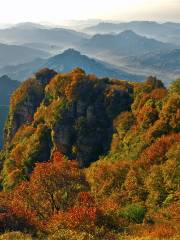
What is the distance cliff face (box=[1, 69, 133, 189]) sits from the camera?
403 ft

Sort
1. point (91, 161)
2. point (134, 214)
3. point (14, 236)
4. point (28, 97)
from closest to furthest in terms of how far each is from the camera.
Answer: point (14, 236) < point (134, 214) < point (91, 161) < point (28, 97)

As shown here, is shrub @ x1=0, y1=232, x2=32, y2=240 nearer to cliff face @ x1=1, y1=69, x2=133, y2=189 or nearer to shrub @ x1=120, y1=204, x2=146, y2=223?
shrub @ x1=120, y1=204, x2=146, y2=223

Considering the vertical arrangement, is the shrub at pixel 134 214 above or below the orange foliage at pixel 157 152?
above

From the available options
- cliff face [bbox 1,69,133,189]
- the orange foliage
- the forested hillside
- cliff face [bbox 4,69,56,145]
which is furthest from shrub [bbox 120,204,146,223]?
cliff face [bbox 4,69,56,145]

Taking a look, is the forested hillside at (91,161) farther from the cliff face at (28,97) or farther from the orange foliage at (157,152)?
the cliff face at (28,97)

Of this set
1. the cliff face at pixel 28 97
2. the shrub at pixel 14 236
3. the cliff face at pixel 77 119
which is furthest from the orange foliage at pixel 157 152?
the cliff face at pixel 28 97

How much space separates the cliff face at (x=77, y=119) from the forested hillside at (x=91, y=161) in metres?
0.27

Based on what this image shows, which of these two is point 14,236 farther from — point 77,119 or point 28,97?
point 28,97

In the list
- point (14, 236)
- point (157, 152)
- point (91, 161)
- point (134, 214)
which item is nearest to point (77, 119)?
point (91, 161)

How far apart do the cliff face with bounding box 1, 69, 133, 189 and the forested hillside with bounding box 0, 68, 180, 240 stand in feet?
0.88

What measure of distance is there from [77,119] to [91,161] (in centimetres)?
1193

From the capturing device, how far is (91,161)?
121625 mm

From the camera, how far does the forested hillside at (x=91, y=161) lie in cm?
4244

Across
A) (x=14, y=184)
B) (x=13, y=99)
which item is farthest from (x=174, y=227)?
(x=13, y=99)
